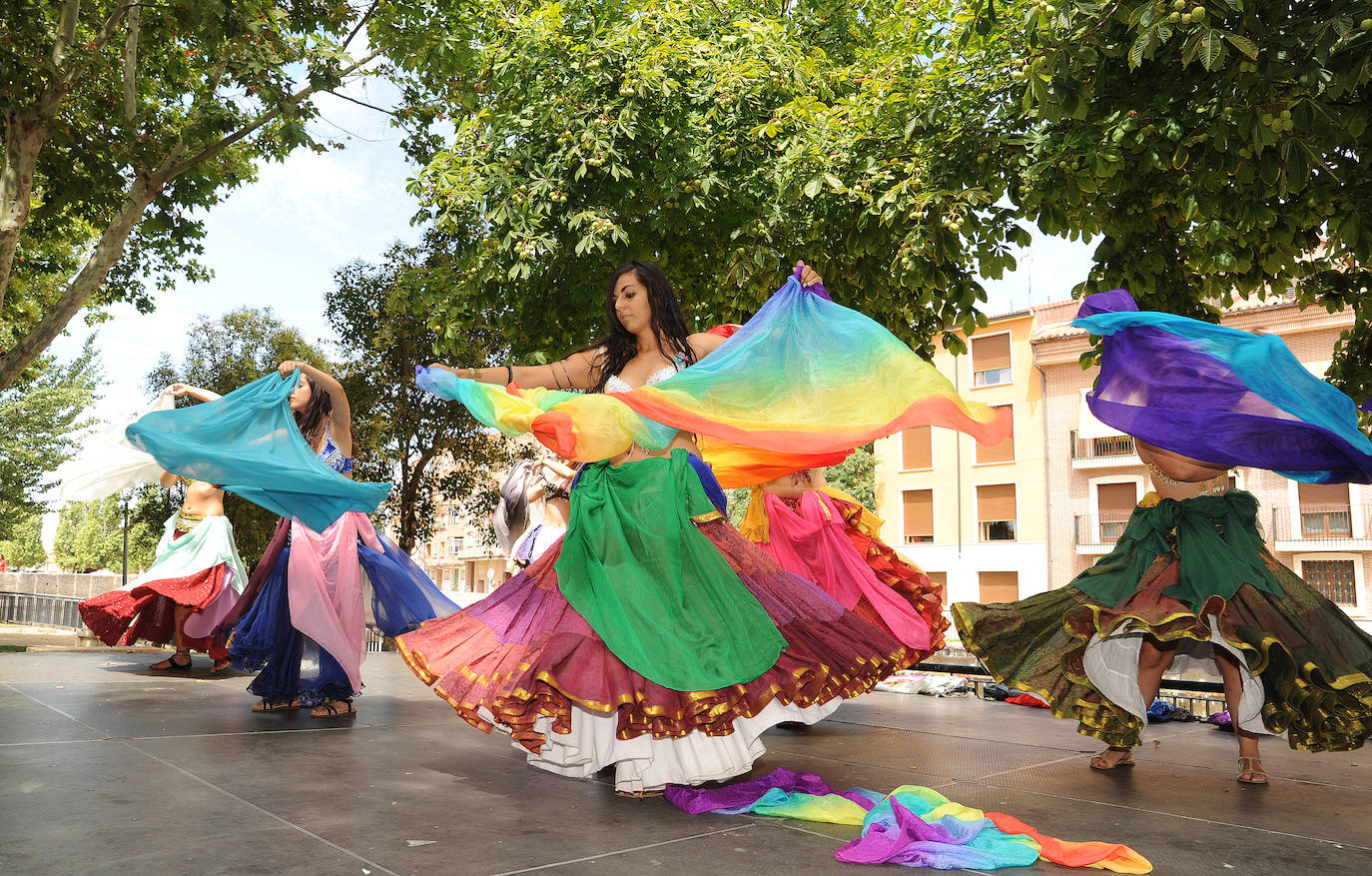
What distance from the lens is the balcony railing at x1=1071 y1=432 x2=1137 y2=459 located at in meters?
25.7

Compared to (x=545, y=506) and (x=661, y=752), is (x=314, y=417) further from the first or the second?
(x=661, y=752)

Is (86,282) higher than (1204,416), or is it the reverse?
(86,282)

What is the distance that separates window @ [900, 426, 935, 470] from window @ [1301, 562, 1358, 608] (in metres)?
10.2

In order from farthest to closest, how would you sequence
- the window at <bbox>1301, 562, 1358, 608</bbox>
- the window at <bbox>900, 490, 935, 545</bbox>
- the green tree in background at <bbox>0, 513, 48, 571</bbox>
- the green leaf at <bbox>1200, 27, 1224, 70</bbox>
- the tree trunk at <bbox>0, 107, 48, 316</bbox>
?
the green tree in background at <bbox>0, 513, 48, 571</bbox> < the window at <bbox>900, 490, 935, 545</bbox> < the window at <bbox>1301, 562, 1358, 608</bbox> < the tree trunk at <bbox>0, 107, 48, 316</bbox> < the green leaf at <bbox>1200, 27, 1224, 70</bbox>

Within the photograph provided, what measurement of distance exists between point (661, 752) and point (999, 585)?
26.1m

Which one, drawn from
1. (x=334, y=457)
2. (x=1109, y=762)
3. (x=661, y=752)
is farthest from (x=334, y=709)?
(x=1109, y=762)

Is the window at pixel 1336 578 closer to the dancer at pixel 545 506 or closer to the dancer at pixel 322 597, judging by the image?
the dancer at pixel 545 506

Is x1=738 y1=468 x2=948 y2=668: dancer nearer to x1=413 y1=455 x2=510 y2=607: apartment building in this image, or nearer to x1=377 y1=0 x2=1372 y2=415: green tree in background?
x1=377 y1=0 x2=1372 y2=415: green tree in background

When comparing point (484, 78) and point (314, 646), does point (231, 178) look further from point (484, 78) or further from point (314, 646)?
point (314, 646)

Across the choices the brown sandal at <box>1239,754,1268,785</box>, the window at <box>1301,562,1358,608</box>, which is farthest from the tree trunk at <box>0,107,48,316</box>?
the window at <box>1301,562,1358,608</box>

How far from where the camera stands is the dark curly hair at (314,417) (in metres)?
5.50

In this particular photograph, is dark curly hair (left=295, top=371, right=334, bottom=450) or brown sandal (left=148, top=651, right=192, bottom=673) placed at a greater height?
dark curly hair (left=295, top=371, right=334, bottom=450)

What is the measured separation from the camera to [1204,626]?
3801 mm

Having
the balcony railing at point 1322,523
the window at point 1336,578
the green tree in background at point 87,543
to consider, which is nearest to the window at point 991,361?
the balcony railing at point 1322,523
